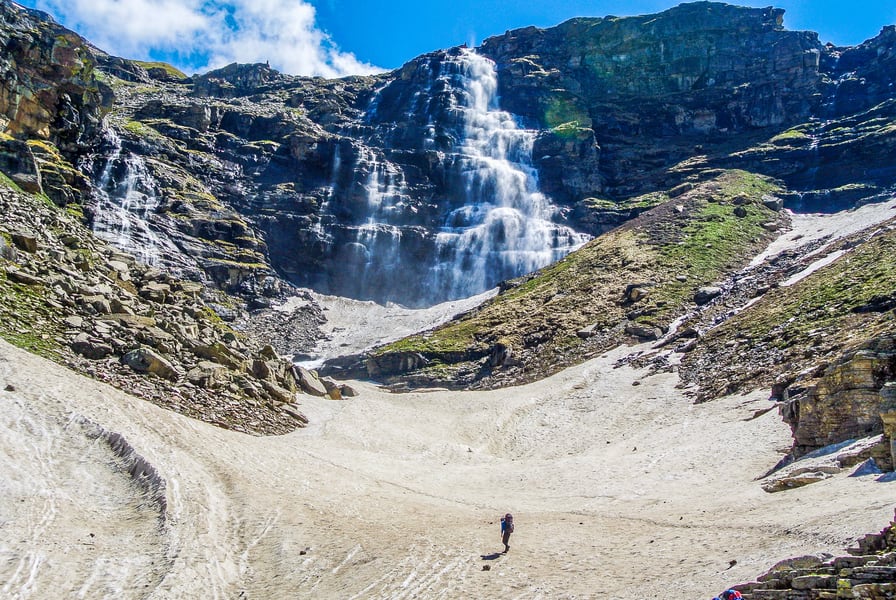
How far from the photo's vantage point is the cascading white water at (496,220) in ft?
311

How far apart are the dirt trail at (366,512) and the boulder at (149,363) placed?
3091 mm

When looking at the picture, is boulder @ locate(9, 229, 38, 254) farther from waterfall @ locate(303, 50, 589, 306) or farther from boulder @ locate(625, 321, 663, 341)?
waterfall @ locate(303, 50, 589, 306)

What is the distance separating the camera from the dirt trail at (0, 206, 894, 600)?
14680 millimetres

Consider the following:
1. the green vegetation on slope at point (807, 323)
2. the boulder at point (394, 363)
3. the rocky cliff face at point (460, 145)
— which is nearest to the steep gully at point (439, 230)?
the rocky cliff face at point (460, 145)

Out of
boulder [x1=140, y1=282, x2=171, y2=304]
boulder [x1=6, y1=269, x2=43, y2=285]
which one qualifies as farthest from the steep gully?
boulder [x1=6, y1=269, x2=43, y2=285]

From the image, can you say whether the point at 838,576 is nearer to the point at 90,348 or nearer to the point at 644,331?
the point at 90,348

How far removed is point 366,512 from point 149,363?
12249 millimetres

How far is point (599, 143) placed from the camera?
115125 millimetres

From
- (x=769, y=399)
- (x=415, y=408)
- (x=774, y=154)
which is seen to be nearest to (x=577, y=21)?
(x=774, y=154)

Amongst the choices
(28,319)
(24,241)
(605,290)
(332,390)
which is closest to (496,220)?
(605,290)

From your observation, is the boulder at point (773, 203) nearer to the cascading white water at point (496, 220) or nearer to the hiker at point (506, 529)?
the cascading white water at point (496, 220)

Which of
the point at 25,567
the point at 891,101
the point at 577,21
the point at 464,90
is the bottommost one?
the point at 25,567

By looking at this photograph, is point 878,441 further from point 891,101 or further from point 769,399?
point 891,101

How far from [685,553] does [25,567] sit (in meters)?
13.7
